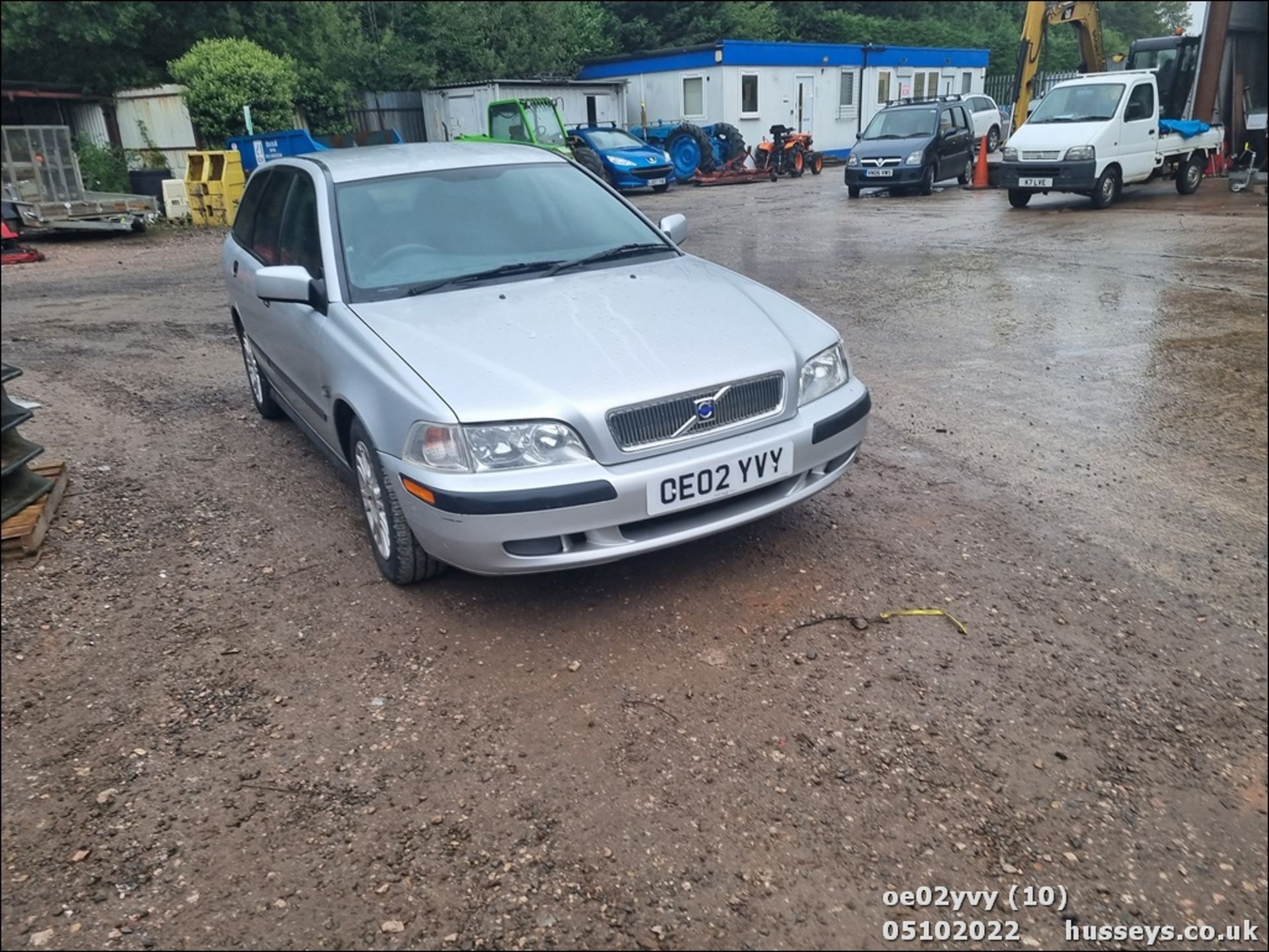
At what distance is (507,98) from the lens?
25.2 metres

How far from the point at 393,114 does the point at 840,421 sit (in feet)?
88.9

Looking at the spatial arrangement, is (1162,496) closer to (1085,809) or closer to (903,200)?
(1085,809)

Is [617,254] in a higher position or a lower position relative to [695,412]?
higher

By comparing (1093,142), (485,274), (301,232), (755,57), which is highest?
(755,57)

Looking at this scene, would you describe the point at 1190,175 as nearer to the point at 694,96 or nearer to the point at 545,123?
the point at 545,123

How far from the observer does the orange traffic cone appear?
728 inches

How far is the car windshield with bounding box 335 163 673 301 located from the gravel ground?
1.22m

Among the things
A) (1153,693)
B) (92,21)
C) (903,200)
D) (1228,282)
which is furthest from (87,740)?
(903,200)

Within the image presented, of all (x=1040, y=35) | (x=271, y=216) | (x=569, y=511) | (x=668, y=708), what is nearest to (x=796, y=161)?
(x=1040, y=35)

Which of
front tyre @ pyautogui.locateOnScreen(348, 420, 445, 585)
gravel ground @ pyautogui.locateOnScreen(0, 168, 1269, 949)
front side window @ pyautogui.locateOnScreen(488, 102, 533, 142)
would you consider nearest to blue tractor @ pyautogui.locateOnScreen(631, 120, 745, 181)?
front side window @ pyautogui.locateOnScreen(488, 102, 533, 142)

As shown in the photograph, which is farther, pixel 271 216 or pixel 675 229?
pixel 271 216

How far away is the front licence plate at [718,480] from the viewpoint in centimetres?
312

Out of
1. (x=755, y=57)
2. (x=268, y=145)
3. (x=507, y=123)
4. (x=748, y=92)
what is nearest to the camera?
(x=268, y=145)

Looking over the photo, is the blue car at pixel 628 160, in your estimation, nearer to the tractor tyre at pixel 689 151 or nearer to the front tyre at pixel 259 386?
the tractor tyre at pixel 689 151
